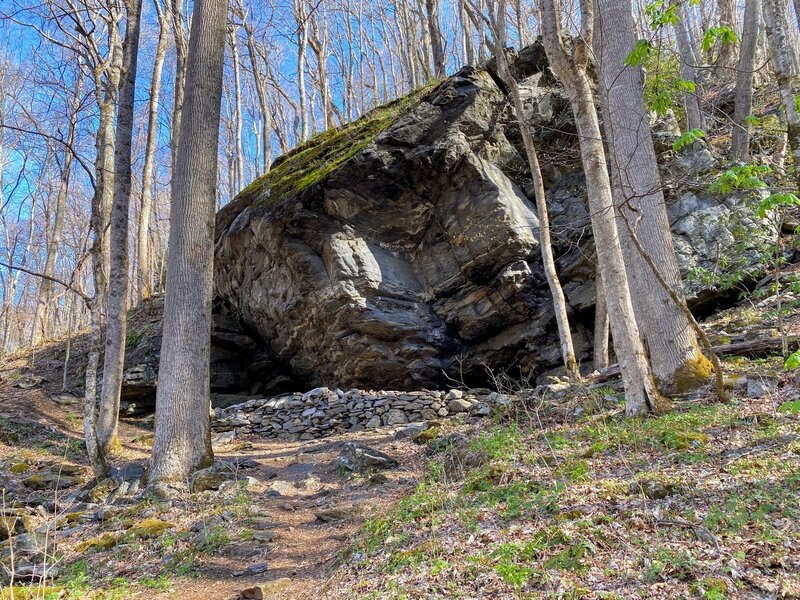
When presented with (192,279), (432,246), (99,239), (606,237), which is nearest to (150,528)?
(192,279)

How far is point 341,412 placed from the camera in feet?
33.1

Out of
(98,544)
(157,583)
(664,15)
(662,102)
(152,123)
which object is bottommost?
(157,583)

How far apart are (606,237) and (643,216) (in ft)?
4.15

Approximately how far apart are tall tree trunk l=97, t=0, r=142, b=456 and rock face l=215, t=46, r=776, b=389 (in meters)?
3.39

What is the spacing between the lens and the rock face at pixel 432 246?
408 inches

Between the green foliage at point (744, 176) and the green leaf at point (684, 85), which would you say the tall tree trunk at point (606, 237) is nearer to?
the green leaf at point (684, 85)

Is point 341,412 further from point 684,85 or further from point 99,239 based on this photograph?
point 684,85

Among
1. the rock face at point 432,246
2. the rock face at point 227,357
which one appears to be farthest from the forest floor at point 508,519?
the rock face at point 227,357

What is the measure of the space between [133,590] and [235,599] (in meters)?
0.83

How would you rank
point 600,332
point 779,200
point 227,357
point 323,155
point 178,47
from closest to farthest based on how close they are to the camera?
1. point 779,200
2. point 600,332
3. point 323,155
4. point 227,357
5. point 178,47

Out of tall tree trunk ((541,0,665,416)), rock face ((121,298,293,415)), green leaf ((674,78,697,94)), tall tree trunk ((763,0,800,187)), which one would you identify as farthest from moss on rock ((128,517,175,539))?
rock face ((121,298,293,415))

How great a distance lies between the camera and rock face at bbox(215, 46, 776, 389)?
10359 millimetres

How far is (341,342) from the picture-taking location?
10.9 m

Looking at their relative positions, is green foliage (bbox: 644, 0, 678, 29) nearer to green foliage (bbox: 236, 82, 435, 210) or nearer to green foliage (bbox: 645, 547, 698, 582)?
green foliage (bbox: 645, 547, 698, 582)
